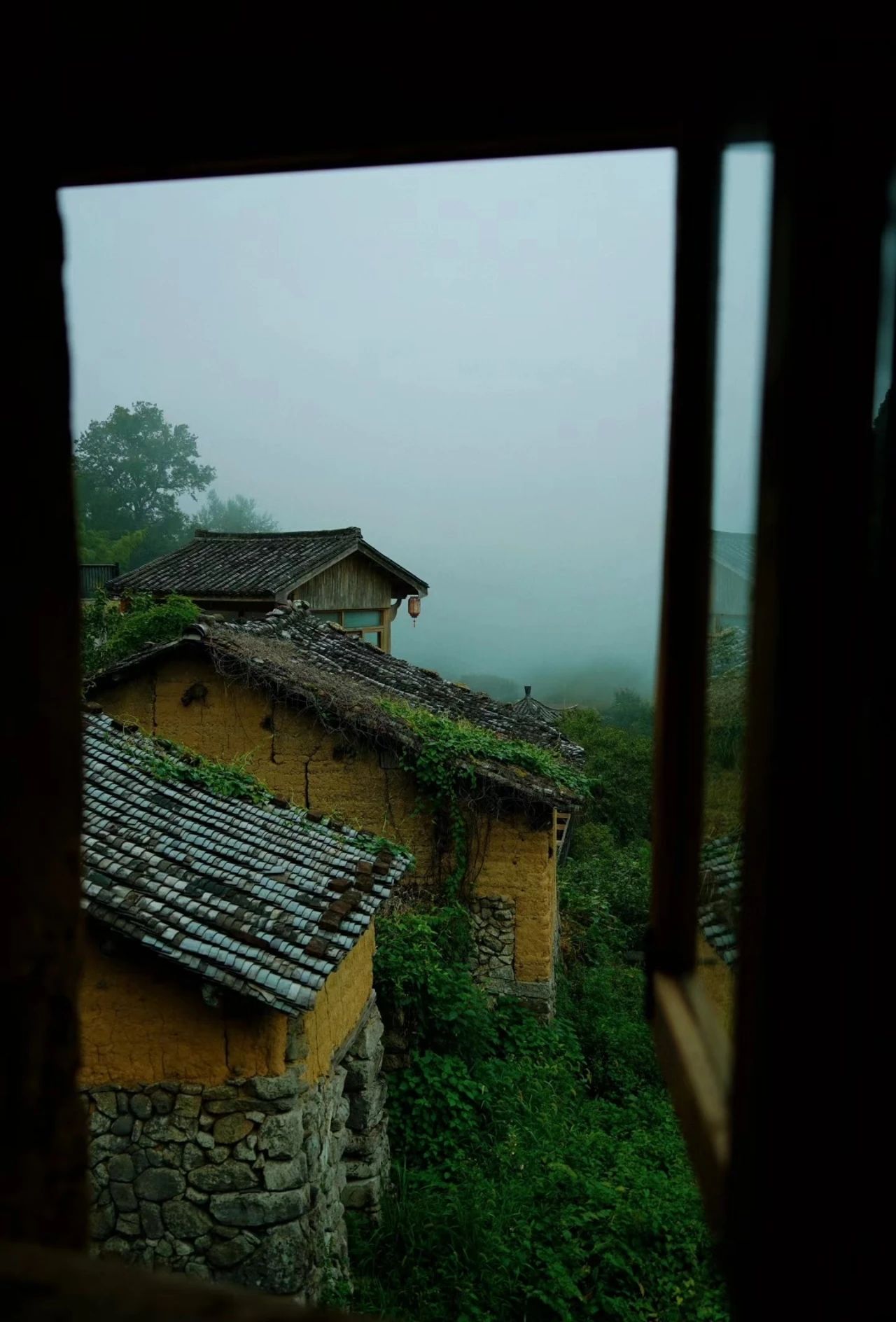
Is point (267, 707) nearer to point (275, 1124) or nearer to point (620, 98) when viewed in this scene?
point (275, 1124)

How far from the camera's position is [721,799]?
141 cm

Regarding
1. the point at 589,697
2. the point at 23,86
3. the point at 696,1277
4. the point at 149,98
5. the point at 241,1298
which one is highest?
the point at 589,697

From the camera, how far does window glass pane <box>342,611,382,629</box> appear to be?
1903 centimetres

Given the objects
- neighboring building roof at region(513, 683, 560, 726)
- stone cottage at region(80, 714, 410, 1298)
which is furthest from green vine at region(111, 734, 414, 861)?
neighboring building roof at region(513, 683, 560, 726)

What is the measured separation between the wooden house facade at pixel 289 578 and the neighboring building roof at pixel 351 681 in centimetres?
190

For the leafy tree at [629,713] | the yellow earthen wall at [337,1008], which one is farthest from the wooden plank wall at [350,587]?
the yellow earthen wall at [337,1008]

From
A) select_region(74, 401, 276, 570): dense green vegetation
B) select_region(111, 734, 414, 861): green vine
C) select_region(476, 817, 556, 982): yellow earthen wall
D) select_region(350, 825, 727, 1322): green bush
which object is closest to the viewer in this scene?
select_region(350, 825, 727, 1322): green bush

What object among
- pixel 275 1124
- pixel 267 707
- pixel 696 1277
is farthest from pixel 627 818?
pixel 275 1124

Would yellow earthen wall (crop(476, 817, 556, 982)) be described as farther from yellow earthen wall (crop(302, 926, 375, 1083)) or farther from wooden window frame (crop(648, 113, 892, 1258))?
wooden window frame (crop(648, 113, 892, 1258))

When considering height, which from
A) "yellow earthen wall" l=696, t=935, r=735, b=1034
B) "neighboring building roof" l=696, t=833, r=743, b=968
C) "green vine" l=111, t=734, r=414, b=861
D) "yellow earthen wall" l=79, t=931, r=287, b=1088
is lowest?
"yellow earthen wall" l=79, t=931, r=287, b=1088

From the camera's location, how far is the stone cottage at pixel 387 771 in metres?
10.2

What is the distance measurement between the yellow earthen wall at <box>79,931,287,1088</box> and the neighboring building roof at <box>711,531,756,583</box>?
4.41 meters

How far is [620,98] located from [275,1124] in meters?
5.25

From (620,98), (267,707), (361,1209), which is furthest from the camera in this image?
(267,707)
